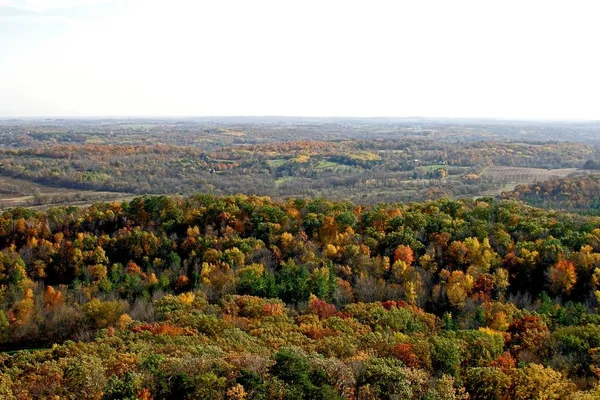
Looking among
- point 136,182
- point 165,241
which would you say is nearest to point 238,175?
point 136,182

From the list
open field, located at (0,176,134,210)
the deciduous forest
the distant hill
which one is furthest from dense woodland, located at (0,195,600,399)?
open field, located at (0,176,134,210)

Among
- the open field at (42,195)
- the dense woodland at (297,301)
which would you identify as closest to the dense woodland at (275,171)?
the open field at (42,195)

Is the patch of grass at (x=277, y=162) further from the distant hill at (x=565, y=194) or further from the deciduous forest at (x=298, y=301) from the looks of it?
the deciduous forest at (x=298, y=301)

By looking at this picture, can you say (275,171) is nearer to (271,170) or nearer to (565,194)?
(271,170)

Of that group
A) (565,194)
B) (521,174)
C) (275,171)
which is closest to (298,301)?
(565,194)

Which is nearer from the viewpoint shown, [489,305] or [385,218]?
[489,305]

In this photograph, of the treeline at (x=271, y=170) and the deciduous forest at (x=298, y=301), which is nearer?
the deciduous forest at (x=298, y=301)

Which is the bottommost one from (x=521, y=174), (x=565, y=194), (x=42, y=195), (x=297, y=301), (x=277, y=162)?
(x=42, y=195)

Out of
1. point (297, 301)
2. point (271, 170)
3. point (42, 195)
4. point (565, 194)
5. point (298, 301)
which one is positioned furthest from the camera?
point (271, 170)

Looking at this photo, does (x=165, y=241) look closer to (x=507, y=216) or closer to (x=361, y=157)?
(x=507, y=216)
